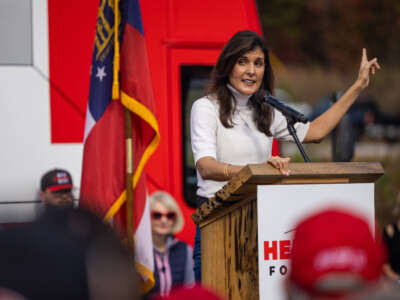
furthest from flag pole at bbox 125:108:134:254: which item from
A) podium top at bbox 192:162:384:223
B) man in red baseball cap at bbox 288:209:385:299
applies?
man in red baseball cap at bbox 288:209:385:299

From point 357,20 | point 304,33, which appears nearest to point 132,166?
point 357,20

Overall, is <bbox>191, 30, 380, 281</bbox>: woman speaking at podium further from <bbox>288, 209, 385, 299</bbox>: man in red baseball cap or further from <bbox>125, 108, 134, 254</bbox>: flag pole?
<bbox>288, 209, 385, 299</bbox>: man in red baseball cap

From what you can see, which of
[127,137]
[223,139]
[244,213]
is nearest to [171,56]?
[127,137]

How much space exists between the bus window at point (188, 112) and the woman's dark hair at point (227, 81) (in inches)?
75.3

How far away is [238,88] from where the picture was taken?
3500mm

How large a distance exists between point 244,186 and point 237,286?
1.60ft

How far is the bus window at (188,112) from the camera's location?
18.0 feet

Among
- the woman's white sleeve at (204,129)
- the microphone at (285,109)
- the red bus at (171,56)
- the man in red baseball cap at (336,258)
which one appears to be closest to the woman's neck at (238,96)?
the woman's white sleeve at (204,129)

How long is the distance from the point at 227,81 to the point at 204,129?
38 centimetres

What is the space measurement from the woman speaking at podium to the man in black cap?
1525 millimetres

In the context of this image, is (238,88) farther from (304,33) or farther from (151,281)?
(304,33)

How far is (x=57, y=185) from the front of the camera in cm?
481

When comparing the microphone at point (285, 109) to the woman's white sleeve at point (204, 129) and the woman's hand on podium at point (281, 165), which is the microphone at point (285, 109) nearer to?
the woman's white sleeve at point (204, 129)

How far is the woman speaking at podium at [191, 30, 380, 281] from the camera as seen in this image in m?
3.38
